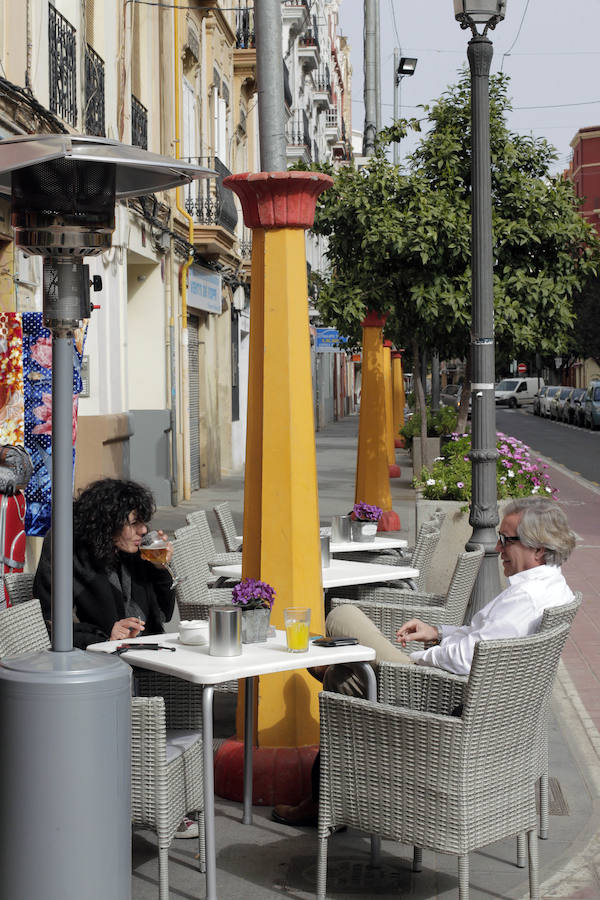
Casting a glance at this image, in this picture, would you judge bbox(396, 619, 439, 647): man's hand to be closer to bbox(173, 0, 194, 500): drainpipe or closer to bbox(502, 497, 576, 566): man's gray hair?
bbox(502, 497, 576, 566): man's gray hair

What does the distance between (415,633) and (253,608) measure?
740 millimetres

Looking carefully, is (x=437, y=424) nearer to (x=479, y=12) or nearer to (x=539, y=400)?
(x=479, y=12)

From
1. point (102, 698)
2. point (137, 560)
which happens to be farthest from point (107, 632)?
point (102, 698)

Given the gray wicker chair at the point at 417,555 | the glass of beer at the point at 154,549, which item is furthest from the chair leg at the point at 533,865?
the gray wicker chair at the point at 417,555

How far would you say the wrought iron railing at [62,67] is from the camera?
1287 centimetres

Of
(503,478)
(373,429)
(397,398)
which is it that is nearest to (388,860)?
(503,478)

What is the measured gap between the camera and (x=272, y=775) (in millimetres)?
5727

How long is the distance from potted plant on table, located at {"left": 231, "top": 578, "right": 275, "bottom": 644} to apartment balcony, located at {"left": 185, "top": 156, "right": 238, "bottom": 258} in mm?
16363

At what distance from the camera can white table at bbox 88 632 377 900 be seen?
4.60 meters

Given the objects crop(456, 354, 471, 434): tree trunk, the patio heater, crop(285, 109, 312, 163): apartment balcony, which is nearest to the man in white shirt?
the patio heater

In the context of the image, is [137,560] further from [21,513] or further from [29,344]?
[29,344]

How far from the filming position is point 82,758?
372cm

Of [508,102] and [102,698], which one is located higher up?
[508,102]

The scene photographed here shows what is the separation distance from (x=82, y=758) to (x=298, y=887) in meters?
1.45
